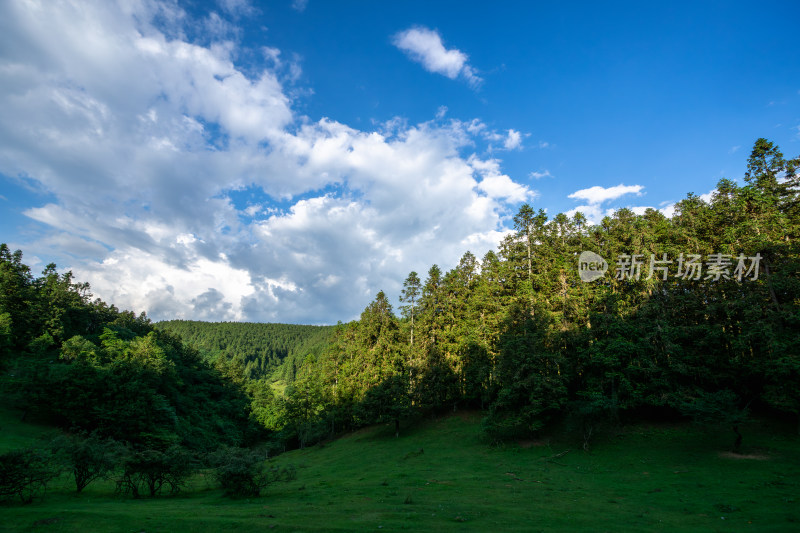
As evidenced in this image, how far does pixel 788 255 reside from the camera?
105 ft

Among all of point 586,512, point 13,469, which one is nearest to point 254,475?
point 13,469

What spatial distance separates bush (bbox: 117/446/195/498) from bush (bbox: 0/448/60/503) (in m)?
4.08

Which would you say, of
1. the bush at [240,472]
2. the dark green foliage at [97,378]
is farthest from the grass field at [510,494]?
the dark green foliage at [97,378]

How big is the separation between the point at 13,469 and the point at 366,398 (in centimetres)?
3506

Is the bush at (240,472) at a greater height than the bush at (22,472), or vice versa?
the bush at (22,472)

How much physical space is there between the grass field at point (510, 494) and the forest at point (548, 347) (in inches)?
104

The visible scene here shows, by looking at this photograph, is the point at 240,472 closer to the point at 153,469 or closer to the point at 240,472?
the point at 240,472

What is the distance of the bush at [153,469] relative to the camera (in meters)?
22.0

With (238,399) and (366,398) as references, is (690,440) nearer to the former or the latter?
(366,398)

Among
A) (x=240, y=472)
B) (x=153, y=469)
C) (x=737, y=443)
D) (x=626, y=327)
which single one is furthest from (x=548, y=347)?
(x=153, y=469)

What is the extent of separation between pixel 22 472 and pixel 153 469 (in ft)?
22.8

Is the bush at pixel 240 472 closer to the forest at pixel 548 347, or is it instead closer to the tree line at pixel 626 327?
the forest at pixel 548 347

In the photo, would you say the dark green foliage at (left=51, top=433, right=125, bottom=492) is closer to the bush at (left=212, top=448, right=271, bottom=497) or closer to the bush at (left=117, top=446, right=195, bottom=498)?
the bush at (left=117, top=446, right=195, bottom=498)

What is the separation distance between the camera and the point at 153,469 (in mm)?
22891
